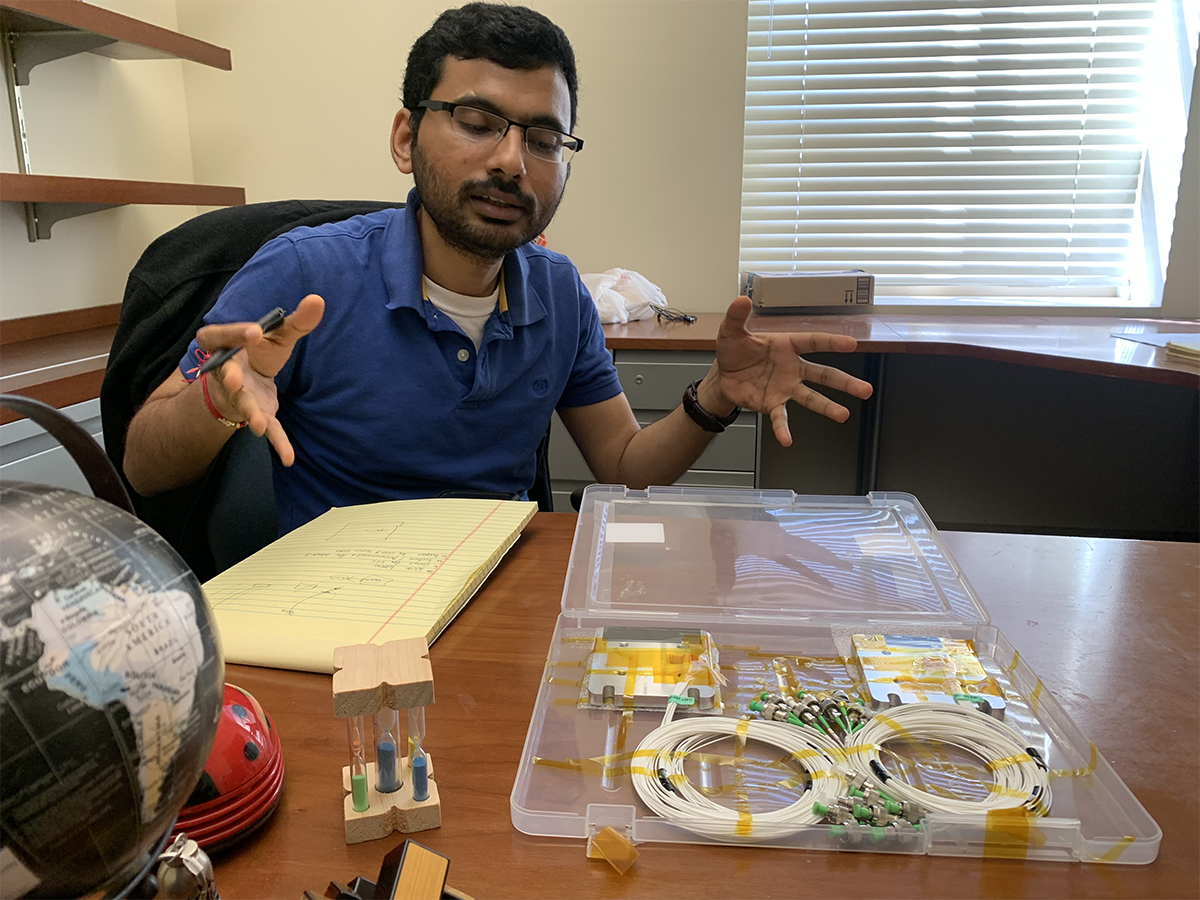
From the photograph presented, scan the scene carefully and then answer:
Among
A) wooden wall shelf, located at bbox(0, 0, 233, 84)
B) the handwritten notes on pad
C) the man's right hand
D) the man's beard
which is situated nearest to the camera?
the handwritten notes on pad

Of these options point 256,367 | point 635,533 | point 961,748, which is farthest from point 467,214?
point 961,748

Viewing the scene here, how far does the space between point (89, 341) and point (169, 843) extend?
1930 millimetres

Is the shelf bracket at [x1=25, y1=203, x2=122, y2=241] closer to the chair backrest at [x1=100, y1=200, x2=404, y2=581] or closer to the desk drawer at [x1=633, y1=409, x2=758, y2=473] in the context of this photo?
the chair backrest at [x1=100, y1=200, x2=404, y2=581]

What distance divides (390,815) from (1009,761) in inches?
14.9

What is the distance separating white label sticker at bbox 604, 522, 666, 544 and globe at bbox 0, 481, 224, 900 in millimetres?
558

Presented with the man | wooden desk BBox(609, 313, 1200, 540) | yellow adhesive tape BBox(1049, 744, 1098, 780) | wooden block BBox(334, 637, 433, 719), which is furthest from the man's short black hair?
wooden desk BBox(609, 313, 1200, 540)

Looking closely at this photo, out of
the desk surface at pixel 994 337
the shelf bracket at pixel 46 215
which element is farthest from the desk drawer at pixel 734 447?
the shelf bracket at pixel 46 215

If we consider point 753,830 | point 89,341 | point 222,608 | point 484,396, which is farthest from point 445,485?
point 89,341

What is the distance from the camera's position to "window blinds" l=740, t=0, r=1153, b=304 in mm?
2582

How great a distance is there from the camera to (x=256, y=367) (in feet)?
2.85

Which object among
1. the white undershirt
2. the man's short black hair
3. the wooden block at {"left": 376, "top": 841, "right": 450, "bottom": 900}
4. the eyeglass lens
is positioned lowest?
the wooden block at {"left": 376, "top": 841, "right": 450, "bottom": 900}

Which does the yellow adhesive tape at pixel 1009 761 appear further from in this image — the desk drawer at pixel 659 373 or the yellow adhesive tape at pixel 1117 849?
the desk drawer at pixel 659 373

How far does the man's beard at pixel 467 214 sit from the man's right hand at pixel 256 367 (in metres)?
0.42

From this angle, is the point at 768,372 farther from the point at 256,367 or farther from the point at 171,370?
the point at 171,370
